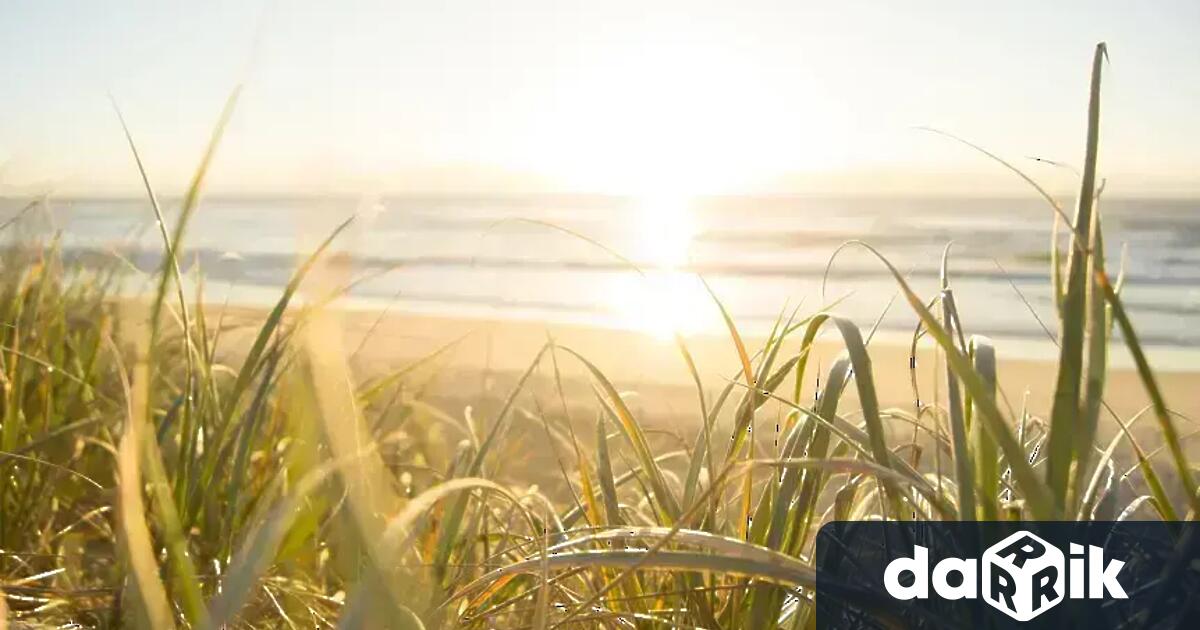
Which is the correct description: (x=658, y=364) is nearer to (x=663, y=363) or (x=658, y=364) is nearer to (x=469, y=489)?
(x=663, y=363)

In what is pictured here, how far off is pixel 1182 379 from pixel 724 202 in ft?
55.4

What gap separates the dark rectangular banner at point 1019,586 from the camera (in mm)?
884

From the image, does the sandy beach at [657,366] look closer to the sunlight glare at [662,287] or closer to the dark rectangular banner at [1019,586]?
the sunlight glare at [662,287]

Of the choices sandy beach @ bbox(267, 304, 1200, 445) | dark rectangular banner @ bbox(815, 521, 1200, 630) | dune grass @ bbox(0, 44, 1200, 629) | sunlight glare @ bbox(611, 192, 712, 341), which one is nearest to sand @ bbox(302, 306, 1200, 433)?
sandy beach @ bbox(267, 304, 1200, 445)

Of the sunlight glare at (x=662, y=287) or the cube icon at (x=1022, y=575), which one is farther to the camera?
Answer: the sunlight glare at (x=662, y=287)

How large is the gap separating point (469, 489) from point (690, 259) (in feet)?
5.66

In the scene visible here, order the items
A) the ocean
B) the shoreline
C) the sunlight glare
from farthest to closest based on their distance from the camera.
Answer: the sunlight glare < the ocean < the shoreline

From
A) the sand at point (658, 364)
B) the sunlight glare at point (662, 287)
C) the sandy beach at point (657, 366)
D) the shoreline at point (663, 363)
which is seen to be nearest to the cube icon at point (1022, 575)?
the sunlight glare at point (662, 287)

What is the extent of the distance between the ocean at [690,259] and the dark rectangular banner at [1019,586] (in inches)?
23.1

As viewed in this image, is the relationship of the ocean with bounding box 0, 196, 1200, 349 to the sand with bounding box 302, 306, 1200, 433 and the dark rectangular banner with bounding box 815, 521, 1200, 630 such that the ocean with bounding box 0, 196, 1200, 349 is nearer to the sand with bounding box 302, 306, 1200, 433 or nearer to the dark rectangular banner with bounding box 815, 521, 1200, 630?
the sand with bounding box 302, 306, 1200, 433

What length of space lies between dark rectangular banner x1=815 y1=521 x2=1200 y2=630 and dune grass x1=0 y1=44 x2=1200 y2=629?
0.08 ft

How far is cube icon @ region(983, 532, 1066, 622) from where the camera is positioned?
907 mm

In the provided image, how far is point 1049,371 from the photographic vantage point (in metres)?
6.18

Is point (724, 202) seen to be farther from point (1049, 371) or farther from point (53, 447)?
point (53, 447)
